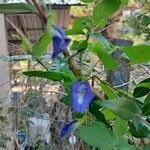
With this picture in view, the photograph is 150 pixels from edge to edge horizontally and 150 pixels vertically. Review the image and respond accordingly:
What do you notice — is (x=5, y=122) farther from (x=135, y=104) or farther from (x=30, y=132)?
(x=135, y=104)

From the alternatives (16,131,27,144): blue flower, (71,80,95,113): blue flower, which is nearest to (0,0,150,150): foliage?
(71,80,95,113): blue flower

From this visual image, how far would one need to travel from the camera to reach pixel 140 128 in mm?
607

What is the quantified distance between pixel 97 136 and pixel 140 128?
0.29 feet

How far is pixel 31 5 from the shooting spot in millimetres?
570

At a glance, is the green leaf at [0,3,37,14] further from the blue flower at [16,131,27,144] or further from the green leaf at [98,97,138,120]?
the blue flower at [16,131,27,144]

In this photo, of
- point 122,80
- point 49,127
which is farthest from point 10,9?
point 49,127

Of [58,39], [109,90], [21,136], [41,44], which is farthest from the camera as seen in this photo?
[21,136]

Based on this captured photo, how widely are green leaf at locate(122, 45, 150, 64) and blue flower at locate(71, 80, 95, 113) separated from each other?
0.22ft

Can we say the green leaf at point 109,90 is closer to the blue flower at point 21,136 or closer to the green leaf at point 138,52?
the green leaf at point 138,52

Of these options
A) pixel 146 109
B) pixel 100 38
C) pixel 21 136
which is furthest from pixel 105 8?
pixel 21 136

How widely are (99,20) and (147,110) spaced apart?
137 mm

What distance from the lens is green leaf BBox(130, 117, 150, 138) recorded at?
596mm

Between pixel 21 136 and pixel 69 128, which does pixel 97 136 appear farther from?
pixel 21 136

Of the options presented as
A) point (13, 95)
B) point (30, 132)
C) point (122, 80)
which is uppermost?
point (122, 80)
